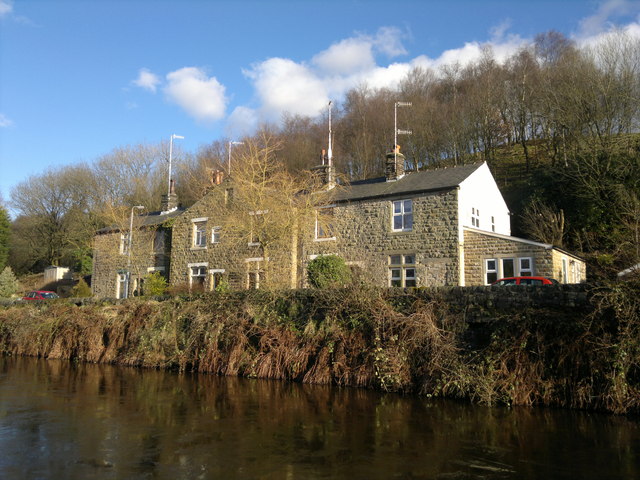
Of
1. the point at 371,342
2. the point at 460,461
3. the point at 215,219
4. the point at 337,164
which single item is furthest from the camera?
the point at 337,164

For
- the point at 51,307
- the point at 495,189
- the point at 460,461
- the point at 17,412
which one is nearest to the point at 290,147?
the point at 495,189

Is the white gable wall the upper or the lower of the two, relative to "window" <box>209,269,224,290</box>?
upper

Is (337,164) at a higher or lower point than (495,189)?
higher

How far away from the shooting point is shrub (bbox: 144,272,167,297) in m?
28.2

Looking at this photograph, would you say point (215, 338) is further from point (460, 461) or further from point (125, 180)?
point (125, 180)

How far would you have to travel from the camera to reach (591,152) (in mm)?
27266

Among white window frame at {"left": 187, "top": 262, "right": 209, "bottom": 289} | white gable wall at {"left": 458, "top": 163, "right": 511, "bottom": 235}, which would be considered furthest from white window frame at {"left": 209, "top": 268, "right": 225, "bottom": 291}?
white gable wall at {"left": 458, "top": 163, "right": 511, "bottom": 235}

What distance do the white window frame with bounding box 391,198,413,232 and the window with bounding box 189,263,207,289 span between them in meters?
11.9

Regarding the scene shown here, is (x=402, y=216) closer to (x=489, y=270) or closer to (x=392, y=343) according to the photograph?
(x=489, y=270)

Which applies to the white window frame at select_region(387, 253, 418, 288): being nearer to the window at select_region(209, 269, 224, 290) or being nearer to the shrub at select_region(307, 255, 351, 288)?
the shrub at select_region(307, 255, 351, 288)

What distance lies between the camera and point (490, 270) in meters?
20.9

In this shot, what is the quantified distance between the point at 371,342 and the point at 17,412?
827 centimetres

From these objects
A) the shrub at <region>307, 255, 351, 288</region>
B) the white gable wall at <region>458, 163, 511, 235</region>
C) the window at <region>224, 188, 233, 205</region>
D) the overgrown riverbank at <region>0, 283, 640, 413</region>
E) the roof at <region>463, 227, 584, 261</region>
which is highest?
the window at <region>224, 188, 233, 205</region>

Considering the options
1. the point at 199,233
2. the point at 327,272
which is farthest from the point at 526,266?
the point at 199,233
